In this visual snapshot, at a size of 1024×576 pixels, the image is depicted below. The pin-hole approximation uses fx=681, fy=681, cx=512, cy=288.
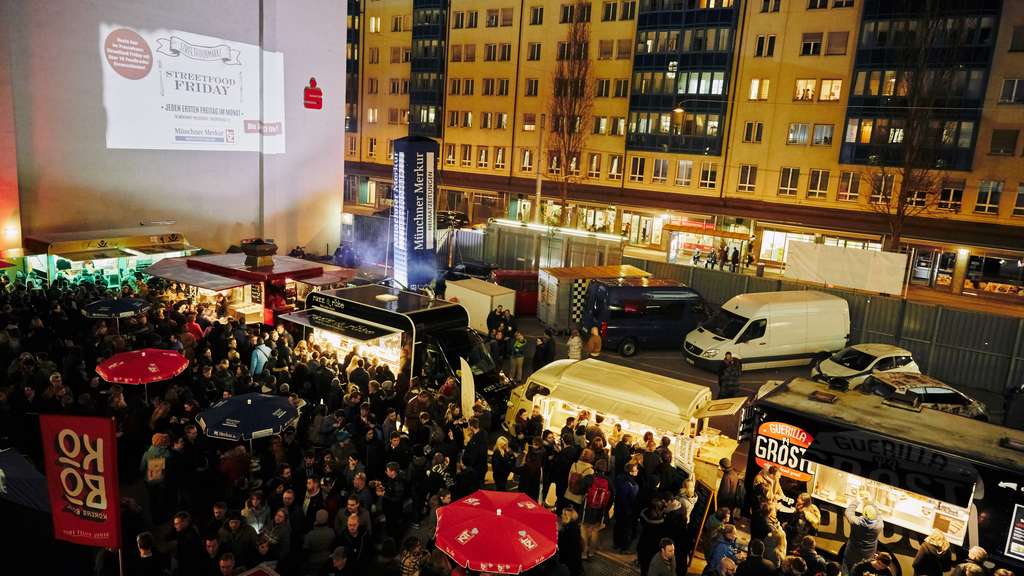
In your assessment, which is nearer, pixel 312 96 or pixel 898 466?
pixel 898 466

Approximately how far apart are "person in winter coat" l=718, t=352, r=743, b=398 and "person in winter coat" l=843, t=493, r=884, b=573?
700cm

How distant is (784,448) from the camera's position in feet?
34.0

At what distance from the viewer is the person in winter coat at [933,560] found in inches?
318

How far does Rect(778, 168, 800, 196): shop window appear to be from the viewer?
3591 centimetres

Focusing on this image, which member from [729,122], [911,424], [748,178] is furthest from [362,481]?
[729,122]

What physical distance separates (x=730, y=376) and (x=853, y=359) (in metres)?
3.87

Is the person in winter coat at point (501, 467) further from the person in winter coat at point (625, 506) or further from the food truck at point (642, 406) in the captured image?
the food truck at point (642, 406)

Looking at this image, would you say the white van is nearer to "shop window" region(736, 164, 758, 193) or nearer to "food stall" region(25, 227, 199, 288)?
"food stall" region(25, 227, 199, 288)

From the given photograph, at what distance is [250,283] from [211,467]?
36.6 ft

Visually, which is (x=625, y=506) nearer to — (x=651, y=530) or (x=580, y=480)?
(x=580, y=480)

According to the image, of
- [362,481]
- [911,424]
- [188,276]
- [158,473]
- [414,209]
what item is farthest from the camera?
[414,209]

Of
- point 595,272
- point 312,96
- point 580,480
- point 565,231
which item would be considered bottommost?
point 580,480

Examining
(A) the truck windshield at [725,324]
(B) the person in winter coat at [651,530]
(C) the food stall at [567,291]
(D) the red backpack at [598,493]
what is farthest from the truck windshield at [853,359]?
(B) the person in winter coat at [651,530]

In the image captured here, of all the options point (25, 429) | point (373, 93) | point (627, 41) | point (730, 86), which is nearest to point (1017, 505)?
point (25, 429)
